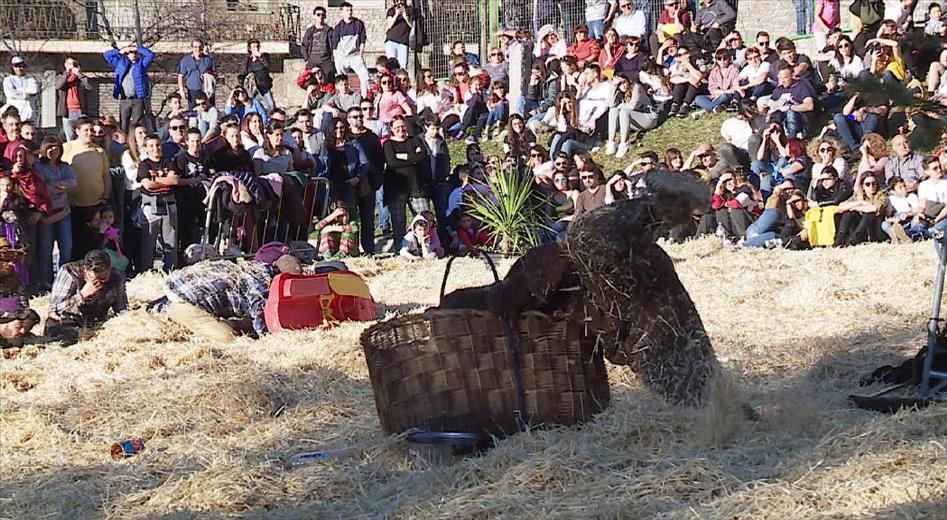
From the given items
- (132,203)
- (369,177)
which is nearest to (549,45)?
(369,177)

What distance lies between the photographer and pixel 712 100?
16.6 meters

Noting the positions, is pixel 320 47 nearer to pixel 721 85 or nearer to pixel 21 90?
pixel 21 90

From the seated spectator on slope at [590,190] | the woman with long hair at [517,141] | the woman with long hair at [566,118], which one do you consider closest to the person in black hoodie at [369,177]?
the woman with long hair at [517,141]

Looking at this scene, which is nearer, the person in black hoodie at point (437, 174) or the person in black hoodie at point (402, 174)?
the person in black hoodie at point (402, 174)

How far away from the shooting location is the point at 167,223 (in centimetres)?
1217

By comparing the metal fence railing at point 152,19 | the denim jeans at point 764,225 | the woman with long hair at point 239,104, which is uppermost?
the metal fence railing at point 152,19

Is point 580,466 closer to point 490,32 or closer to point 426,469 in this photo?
point 426,469

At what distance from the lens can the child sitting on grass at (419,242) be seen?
12.9 meters

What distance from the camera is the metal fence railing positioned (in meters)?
27.4

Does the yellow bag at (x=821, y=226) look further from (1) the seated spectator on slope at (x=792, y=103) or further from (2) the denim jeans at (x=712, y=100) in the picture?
(2) the denim jeans at (x=712, y=100)

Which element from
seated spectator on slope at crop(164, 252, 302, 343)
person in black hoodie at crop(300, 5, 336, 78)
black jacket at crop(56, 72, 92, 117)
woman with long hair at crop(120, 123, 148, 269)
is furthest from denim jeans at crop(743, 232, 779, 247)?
black jacket at crop(56, 72, 92, 117)

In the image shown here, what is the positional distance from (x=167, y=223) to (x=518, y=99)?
6704mm

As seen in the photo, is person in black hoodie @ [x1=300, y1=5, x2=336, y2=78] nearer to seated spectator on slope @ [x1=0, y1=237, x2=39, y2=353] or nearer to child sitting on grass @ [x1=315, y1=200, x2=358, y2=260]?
child sitting on grass @ [x1=315, y1=200, x2=358, y2=260]

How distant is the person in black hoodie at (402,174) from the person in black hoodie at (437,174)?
12 centimetres
